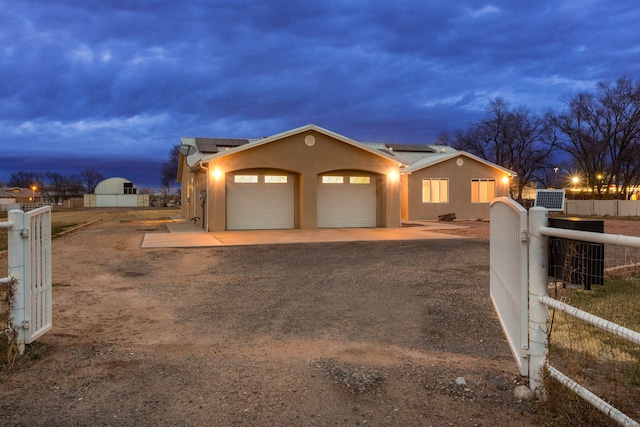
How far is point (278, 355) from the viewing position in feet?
13.8

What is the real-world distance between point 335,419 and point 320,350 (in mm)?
1356

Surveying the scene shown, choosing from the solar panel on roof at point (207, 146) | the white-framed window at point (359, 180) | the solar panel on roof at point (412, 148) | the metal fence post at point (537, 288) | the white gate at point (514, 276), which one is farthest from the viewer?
the solar panel on roof at point (412, 148)

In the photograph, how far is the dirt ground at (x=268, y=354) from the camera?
3098 millimetres

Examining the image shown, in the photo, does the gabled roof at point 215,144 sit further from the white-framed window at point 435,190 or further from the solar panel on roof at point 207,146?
the white-framed window at point 435,190

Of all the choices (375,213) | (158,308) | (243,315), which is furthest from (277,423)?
(375,213)

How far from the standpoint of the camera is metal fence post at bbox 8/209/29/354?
4.07 meters

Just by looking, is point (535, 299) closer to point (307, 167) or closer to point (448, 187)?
point (307, 167)

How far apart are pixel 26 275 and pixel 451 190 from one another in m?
25.0

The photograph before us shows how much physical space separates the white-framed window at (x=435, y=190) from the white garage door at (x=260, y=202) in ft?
34.1

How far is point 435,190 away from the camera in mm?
26734

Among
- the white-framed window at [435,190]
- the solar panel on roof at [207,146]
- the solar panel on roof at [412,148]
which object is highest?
the solar panel on roof at [412,148]

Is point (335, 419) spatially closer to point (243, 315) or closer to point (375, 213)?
point (243, 315)

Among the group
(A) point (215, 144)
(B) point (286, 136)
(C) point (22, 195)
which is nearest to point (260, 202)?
(B) point (286, 136)

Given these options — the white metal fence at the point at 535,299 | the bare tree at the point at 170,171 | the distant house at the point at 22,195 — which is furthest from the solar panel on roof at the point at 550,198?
the distant house at the point at 22,195
